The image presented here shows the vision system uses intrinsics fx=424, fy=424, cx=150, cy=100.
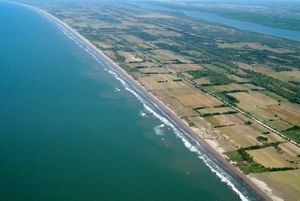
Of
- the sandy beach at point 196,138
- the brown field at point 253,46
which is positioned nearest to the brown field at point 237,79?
the sandy beach at point 196,138

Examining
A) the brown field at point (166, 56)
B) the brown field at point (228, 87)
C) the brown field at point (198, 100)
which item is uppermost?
the brown field at point (198, 100)

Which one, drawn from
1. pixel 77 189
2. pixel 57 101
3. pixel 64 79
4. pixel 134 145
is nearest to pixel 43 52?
pixel 64 79

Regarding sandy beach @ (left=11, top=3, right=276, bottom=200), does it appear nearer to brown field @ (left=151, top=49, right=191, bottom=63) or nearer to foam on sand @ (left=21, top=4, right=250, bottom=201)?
foam on sand @ (left=21, top=4, right=250, bottom=201)

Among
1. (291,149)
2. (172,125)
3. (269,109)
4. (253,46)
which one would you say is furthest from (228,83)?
(253,46)

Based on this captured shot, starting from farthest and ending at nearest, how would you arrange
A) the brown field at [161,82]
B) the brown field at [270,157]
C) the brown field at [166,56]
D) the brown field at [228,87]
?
1. the brown field at [166,56]
2. the brown field at [228,87]
3. the brown field at [161,82]
4. the brown field at [270,157]

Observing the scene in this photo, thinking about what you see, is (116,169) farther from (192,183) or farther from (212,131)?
(212,131)

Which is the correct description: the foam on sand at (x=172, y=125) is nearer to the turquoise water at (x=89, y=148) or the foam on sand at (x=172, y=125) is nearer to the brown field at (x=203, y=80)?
the turquoise water at (x=89, y=148)
